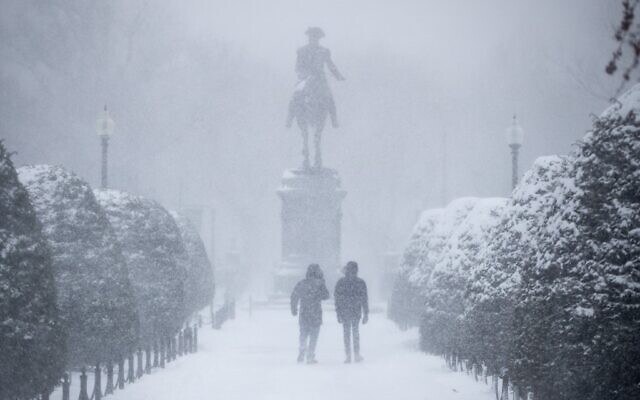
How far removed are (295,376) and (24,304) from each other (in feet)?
16.2

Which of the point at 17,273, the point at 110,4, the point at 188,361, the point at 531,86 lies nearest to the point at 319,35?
the point at 188,361

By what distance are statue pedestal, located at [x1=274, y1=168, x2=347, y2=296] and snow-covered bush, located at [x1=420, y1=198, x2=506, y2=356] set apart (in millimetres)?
13957

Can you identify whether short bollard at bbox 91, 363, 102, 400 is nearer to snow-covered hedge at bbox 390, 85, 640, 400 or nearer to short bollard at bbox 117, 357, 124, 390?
short bollard at bbox 117, 357, 124, 390

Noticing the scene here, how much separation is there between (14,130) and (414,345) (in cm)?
4208

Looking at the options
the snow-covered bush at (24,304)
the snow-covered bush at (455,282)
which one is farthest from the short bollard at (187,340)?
the snow-covered bush at (24,304)

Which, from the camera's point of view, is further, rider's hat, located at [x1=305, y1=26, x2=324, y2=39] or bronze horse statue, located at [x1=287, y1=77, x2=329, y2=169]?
bronze horse statue, located at [x1=287, y1=77, x2=329, y2=169]

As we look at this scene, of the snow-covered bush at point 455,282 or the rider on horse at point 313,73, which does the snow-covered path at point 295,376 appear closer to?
the snow-covered bush at point 455,282

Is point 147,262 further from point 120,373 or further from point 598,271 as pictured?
point 598,271

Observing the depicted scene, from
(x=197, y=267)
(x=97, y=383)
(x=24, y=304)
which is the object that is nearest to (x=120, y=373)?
(x=97, y=383)

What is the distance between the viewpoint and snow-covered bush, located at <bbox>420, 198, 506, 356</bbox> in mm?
12242

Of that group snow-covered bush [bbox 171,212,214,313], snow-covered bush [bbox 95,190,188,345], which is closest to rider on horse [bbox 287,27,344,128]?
snow-covered bush [bbox 171,212,214,313]

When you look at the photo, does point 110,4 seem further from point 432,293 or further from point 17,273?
point 17,273

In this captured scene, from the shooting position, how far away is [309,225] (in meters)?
28.5

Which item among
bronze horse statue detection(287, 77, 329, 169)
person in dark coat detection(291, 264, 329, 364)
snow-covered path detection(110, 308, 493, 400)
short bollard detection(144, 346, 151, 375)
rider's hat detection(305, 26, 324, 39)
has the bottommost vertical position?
snow-covered path detection(110, 308, 493, 400)
